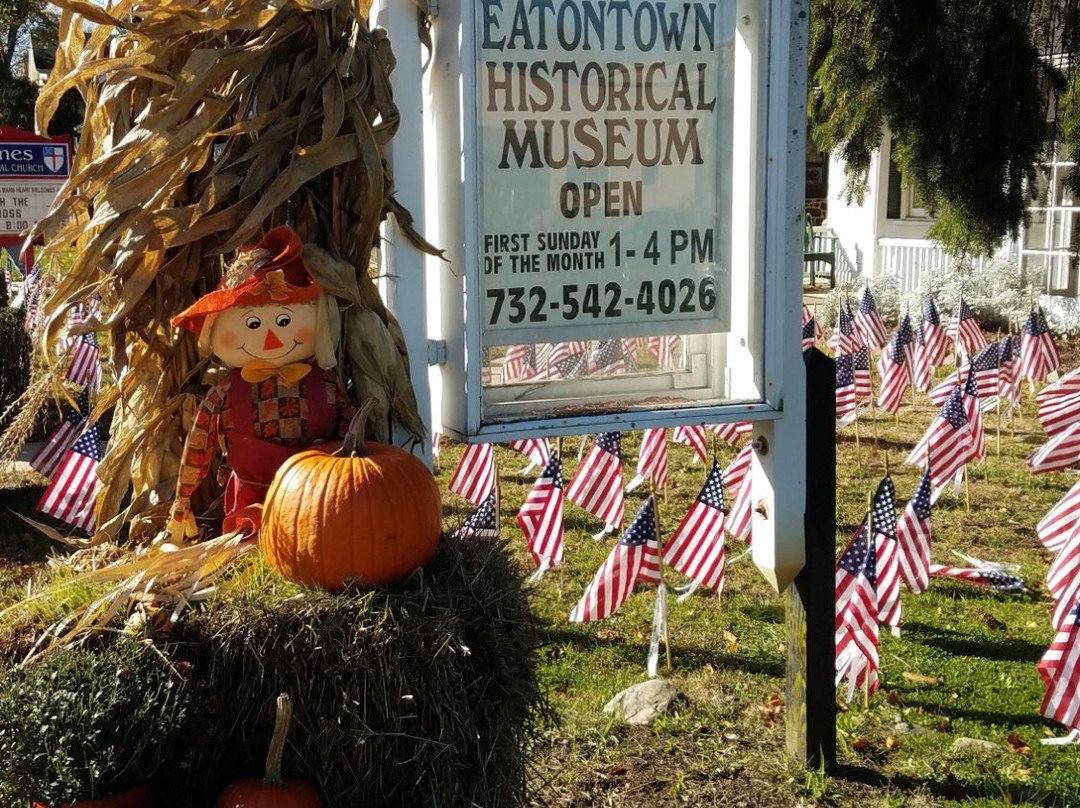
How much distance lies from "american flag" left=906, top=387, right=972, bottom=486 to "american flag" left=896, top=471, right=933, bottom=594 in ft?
4.56

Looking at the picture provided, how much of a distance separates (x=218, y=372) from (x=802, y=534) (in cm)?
201

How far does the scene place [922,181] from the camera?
7637 mm

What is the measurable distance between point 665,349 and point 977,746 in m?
2.38

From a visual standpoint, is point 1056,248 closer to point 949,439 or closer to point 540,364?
point 949,439

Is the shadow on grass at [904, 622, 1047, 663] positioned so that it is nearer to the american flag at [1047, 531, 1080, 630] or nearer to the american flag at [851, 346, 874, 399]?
the american flag at [1047, 531, 1080, 630]

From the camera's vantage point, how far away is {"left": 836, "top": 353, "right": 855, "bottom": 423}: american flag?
9.18m

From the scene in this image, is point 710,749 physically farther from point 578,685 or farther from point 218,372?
point 218,372

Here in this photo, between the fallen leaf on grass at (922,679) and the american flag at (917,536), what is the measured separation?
1.93ft

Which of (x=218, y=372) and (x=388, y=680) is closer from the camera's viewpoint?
(x=388, y=680)

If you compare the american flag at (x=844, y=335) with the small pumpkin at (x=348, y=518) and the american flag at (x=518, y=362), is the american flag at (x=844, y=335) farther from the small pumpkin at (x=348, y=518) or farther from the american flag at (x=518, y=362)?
the small pumpkin at (x=348, y=518)

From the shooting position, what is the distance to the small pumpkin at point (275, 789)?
8.75ft

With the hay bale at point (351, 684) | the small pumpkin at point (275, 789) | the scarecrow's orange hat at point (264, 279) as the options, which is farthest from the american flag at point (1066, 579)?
the scarecrow's orange hat at point (264, 279)

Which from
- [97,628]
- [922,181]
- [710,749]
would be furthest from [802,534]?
[922,181]

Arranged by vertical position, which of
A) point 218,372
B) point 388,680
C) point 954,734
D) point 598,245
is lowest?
point 954,734
